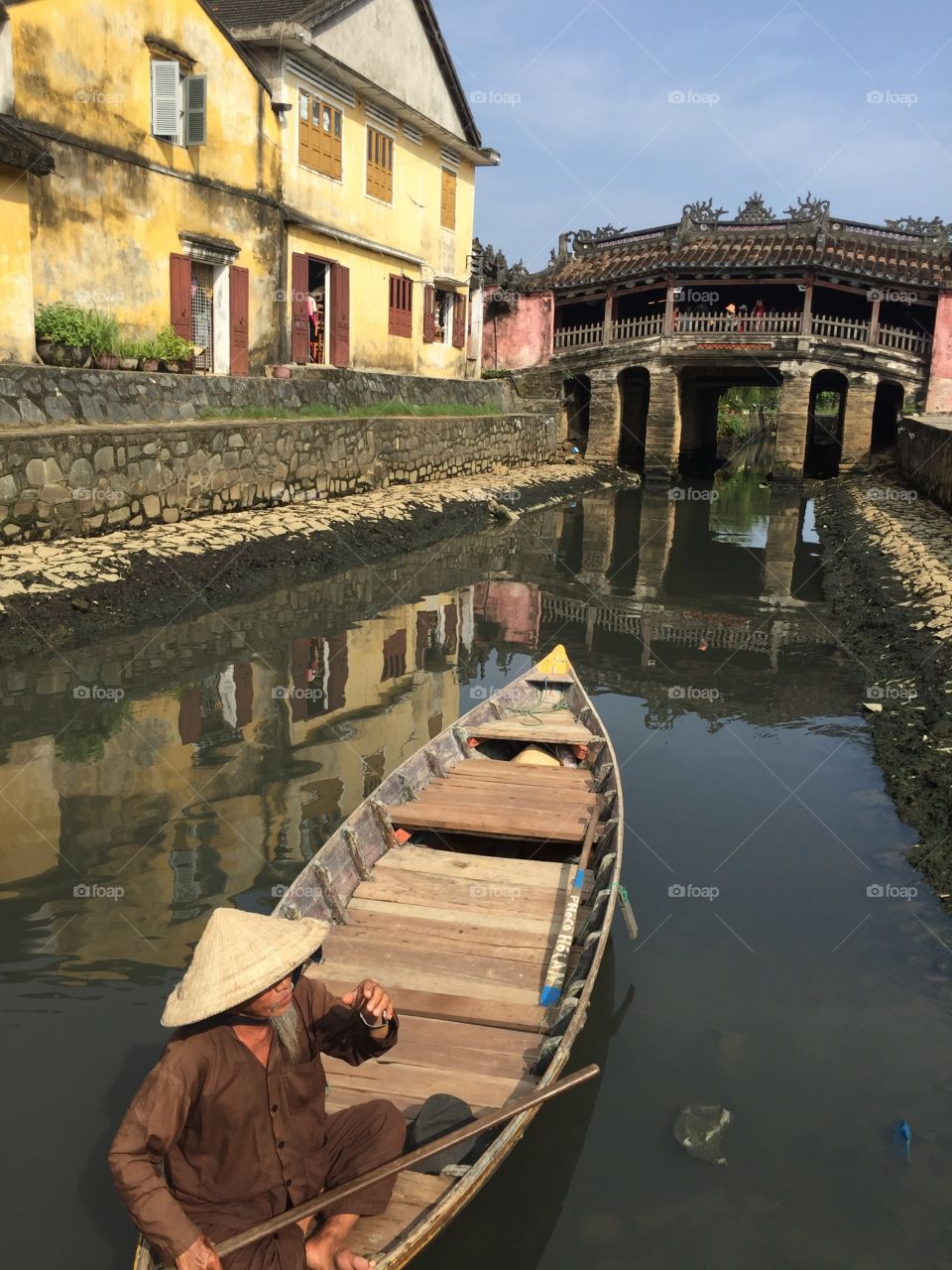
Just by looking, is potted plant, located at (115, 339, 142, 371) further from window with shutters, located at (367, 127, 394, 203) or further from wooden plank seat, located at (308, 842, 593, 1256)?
wooden plank seat, located at (308, 842, 593, 1256)

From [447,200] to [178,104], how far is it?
11.9m

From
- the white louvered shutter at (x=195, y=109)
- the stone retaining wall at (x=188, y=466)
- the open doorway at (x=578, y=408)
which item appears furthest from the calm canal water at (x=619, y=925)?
the open doorway at (x=578, y=408)

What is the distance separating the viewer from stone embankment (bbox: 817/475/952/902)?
27.5 feet

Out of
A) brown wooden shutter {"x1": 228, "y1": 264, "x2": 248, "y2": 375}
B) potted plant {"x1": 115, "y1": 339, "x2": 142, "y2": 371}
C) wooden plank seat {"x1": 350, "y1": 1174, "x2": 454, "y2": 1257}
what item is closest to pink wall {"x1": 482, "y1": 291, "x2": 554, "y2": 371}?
brown wooden shutter {"x1": 228, "y1": 264, "x2": 248, "y2": 375}

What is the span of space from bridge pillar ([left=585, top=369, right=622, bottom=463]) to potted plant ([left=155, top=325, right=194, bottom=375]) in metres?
18.9

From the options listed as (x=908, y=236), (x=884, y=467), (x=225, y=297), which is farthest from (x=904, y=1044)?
(x=908, y=236)

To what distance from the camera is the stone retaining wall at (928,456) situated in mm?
21641

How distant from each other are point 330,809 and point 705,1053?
370cm

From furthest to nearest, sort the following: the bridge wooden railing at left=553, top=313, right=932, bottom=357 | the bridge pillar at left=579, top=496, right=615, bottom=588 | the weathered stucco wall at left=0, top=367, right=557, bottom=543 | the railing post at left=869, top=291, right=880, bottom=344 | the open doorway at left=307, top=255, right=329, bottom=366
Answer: the bridge wooden railing at left=553, top=313, right=932, bottom=357
the railing post at left=869, top=291, right=880, bottom=344
the open doorway at left=307, top=255, right=329, bottom=366
the bridge pillar at left=579, top=496, right=615, bottom=588
the weathered stucco wall at left=0, top=367, right=557, bottom=543

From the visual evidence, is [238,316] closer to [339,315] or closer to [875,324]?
[339,315]

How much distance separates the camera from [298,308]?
22484 millimetres

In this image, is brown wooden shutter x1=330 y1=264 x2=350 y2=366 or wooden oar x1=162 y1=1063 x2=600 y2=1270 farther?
brown wooden shutter x1=330 y1=264 x2=350 y2=366

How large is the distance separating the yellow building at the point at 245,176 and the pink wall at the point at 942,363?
14268 millimetres

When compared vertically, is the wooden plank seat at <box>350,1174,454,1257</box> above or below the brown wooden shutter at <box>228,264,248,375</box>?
below
